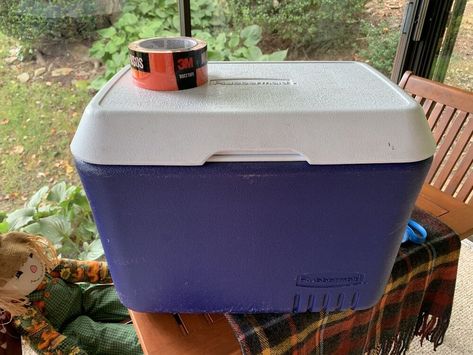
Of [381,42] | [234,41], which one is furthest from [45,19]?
[381,42]

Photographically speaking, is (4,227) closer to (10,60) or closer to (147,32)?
(10,60)

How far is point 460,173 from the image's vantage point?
107cm

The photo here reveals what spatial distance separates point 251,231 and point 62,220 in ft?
3.26

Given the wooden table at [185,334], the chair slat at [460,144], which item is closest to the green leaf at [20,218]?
the wooden table at [185,334]

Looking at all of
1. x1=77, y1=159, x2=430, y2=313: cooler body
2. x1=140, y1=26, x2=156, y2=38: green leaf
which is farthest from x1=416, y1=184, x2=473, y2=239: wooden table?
x1=140, y1=26, x2=156, y2=38: green leaf

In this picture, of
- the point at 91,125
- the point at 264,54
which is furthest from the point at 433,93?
the point at 91,125

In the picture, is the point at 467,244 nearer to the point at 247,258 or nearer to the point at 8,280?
the point at 247,258

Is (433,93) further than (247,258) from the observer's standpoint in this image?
Yes

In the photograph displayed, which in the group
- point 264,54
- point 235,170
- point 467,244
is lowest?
point 467,244

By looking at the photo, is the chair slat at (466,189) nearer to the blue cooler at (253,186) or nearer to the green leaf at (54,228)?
the blue cooler at (253,186)

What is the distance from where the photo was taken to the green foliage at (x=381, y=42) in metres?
1.79

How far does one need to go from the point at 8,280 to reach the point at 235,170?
22.3 inches

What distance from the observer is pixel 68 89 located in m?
1.37

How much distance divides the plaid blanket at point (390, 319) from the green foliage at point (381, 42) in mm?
1181
